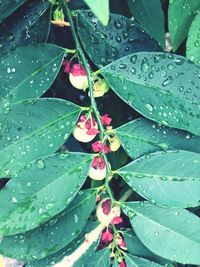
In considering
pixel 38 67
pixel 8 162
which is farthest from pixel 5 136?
pixel 38 67

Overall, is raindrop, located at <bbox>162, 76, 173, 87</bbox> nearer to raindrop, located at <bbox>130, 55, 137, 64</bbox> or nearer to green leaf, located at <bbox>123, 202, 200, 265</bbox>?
raindrop, located at <bbox>130, 55, 137, 64</bbox>

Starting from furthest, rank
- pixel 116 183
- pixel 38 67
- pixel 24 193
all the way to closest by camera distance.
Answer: pixel 116 183
pixel 38 67
pixel 24 193

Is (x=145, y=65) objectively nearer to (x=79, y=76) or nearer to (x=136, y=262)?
(x=79, y=76)

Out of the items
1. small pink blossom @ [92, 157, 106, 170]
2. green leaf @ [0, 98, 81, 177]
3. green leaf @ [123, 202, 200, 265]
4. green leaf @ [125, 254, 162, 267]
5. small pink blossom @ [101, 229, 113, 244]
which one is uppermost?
green leaf @ [0, 98, 81, 177]

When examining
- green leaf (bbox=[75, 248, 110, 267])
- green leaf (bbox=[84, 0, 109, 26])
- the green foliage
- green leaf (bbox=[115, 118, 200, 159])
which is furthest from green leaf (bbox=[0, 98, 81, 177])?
green leaf (bbox=[84, 0, 109, 26])

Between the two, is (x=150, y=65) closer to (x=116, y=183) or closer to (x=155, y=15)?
(x=155, y=15)

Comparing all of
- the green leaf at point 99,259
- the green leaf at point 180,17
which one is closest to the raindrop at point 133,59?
the green leaf at point 180,17

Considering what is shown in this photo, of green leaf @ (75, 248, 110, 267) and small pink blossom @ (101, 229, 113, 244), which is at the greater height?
small pink blossom @ (101, 229, 113, 244)
